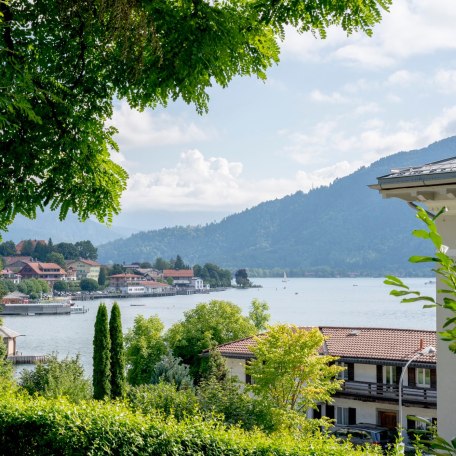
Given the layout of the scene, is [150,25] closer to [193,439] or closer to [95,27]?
[95,27]

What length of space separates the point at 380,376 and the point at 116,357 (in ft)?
41.0

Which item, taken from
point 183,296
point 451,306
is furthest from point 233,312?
point 183,296

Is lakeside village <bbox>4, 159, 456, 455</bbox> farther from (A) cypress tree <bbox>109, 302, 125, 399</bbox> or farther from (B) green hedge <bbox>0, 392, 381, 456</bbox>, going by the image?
(A) cypress tree <bbox>109, 302, 125, 399</bbox>

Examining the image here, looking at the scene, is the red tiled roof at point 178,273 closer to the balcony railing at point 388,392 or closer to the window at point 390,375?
the balcony railing at point 388,392

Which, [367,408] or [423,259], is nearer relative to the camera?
[423,259]

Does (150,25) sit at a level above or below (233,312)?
above

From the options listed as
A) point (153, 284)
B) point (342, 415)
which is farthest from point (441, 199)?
point (153, 284)

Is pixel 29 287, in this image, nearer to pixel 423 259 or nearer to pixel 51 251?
pixel 51 251

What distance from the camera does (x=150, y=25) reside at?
523cm

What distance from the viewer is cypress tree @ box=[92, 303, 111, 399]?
2836cm

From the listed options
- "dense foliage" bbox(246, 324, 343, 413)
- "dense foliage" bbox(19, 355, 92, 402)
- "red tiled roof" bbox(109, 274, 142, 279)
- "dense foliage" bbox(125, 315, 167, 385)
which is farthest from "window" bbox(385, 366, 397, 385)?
"red tiled roof" bbox(109, 274, 142, 279)

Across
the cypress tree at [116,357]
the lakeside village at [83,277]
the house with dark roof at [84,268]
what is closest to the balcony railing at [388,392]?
the cypress tree at [116,357]

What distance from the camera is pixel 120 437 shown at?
8.41 m

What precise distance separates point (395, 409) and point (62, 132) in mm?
27755
